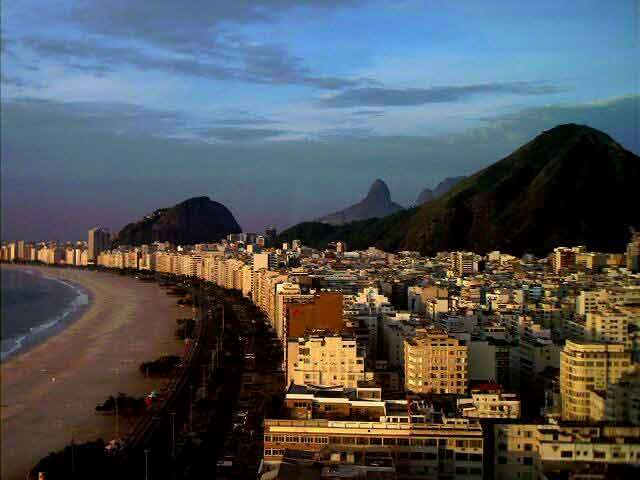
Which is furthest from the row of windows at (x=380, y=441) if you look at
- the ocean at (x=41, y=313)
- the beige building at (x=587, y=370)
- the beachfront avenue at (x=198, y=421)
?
the ocean at (x=41, y=313)

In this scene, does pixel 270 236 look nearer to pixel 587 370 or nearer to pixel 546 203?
pixel 546 203

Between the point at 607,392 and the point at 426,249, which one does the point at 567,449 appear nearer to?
the point at 607,392

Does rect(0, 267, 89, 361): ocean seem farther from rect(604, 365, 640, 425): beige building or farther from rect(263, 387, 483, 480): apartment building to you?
rect(604, 365, 640, 425): beige building

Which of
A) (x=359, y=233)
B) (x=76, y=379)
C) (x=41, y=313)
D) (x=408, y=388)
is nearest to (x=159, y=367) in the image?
(x=76, y=379)

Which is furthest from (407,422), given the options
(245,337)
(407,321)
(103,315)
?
(103,315)

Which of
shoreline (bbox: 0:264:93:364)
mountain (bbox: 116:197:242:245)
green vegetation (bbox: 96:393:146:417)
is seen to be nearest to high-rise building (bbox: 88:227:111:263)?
mountain (bbox: 116:197:242:245)
